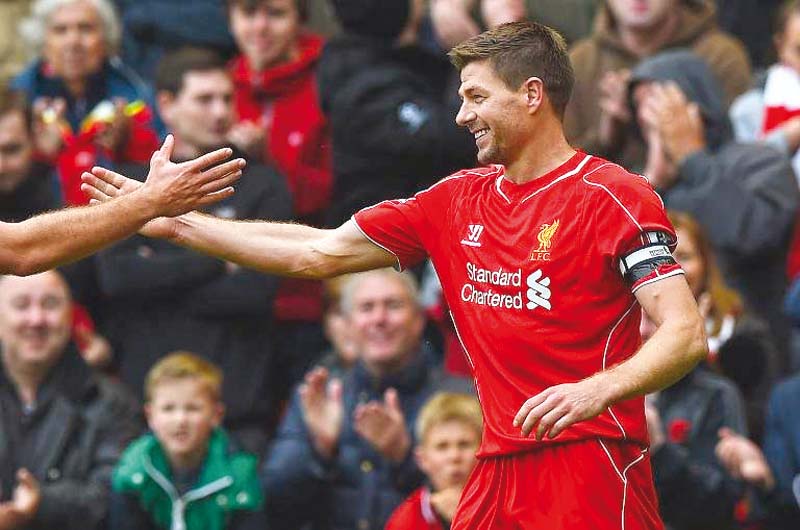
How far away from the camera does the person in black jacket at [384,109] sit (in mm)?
9648

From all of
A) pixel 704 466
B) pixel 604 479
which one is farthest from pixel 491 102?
pixel 704 466

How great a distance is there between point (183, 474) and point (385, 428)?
102 centimetres

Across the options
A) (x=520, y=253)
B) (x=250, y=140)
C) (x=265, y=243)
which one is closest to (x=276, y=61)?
(x=250, y=140)

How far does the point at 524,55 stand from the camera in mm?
6297

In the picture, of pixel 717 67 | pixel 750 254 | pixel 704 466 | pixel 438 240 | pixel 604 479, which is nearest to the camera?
pixel 604 479

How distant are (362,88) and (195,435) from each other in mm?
1975

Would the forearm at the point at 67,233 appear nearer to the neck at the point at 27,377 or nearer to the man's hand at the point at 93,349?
the neck at the point at 27,377

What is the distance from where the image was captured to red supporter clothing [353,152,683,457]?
614 cm

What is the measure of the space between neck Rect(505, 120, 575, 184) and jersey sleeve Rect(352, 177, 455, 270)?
0.33 m

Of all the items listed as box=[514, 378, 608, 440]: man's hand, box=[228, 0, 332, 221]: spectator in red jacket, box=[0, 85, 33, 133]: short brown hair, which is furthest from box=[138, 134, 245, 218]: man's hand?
box=[0, 85, 33, 133]: short brown hair

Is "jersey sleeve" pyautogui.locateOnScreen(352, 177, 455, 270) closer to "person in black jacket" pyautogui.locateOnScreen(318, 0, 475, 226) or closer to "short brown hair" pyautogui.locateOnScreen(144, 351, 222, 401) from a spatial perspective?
"short brown hair" pyautogui.locateOnScreen(144, 351, 222, 401)

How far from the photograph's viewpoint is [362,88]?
9.73 metres

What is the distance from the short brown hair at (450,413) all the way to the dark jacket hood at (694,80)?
208cm

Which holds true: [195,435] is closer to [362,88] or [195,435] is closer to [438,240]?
[362,88]
